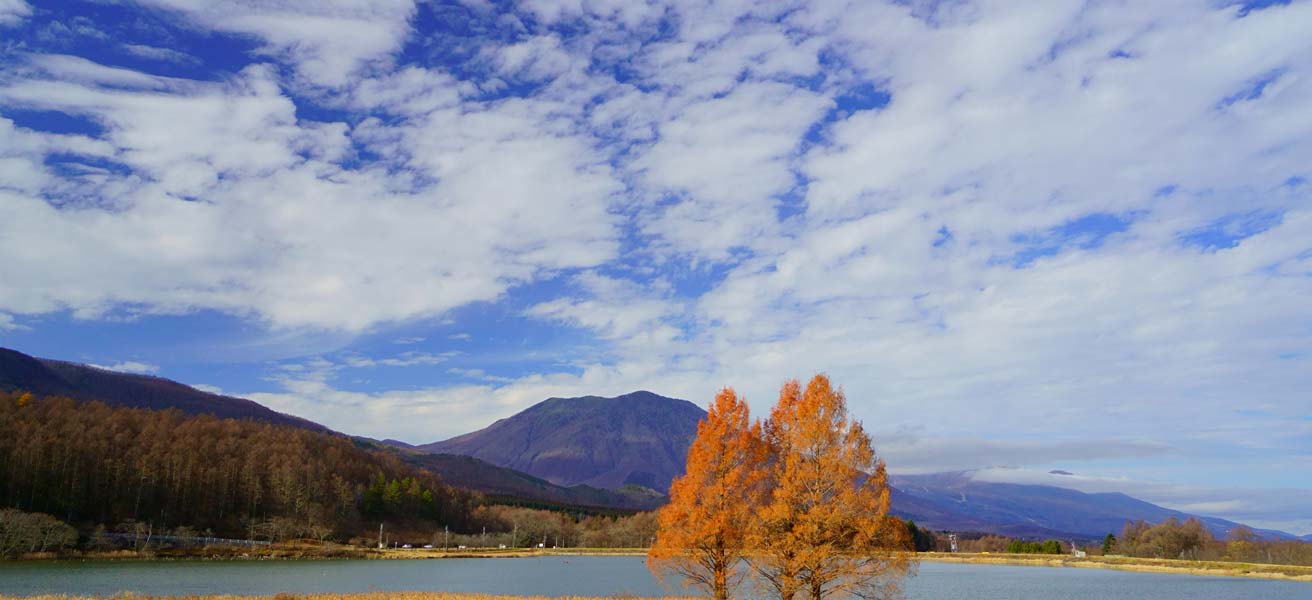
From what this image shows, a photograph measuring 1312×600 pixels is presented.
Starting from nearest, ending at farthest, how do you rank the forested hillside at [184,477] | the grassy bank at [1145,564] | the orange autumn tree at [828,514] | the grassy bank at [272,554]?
the orange autumn tree at [828,514]
the grassy bank at [272,554]
the grassy bank at [1145,564]
the forested hillside at [184,477]

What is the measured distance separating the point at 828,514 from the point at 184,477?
12719 cm

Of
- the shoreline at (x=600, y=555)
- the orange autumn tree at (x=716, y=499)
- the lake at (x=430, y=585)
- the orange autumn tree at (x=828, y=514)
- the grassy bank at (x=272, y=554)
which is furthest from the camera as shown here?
the shoreline at (x=600, y=555)

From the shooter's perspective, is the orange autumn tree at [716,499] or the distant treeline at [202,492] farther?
the distant treeline at [202,492]

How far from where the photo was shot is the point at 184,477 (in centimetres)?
12481

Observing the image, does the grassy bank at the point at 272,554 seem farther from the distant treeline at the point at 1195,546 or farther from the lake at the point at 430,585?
the distant treeline at the point at 1195,546

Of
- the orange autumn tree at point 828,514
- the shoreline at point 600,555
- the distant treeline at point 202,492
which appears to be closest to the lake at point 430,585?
the shoreline at point 600,555

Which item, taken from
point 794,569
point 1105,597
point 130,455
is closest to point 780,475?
point 794,569

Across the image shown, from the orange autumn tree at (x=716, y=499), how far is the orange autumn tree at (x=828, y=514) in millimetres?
1468

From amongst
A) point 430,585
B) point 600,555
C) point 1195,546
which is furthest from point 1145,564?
point 430,585

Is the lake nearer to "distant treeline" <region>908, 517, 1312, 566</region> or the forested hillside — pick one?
the forested hillside

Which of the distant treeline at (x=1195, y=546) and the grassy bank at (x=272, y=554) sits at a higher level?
the distant treeline at (x=1195, y=546)

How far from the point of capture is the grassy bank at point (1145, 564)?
329ft

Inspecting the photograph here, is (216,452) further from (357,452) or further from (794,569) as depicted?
(794,569)

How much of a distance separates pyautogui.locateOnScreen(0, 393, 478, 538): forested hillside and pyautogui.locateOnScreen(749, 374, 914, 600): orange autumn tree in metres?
110
